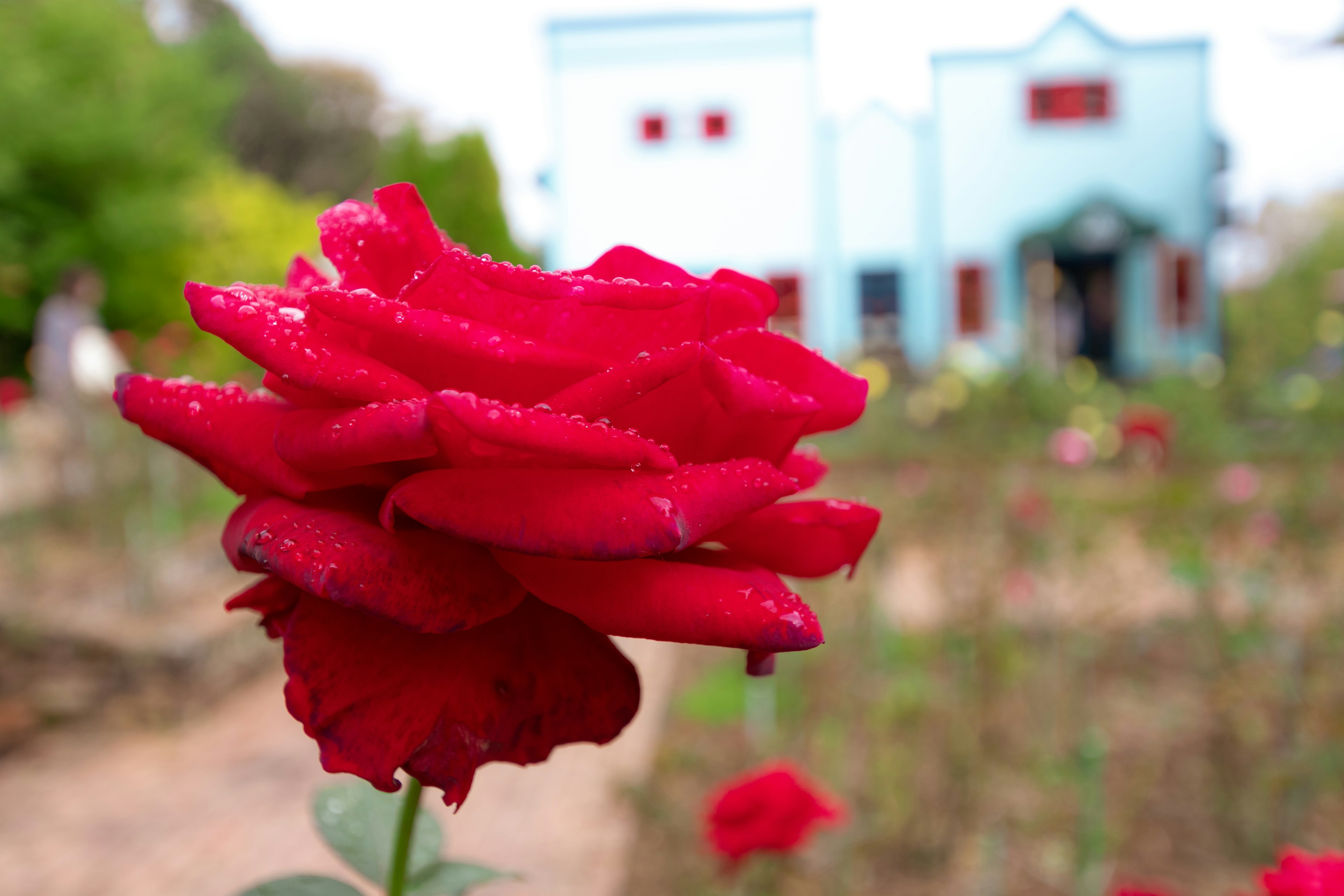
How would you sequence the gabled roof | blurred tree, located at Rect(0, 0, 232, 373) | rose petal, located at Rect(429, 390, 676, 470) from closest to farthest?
rose petal, located at Rect(429, 390, 676, 470) → the gabled roof → blurred tree, located at Rect(0, 0, 232, 373)

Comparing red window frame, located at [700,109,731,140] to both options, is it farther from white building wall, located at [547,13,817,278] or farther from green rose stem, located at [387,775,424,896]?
green rose stem, located at [387,775,424,896]

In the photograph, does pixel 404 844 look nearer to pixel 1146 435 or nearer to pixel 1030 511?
pixel 1030 511

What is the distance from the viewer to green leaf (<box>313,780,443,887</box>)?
390 millimetres

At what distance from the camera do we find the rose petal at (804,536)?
1.01 feet

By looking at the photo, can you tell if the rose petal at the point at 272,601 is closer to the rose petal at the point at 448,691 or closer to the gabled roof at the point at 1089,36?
the rose petal at the point at 448,691

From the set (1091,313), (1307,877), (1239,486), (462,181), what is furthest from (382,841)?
(462,181)

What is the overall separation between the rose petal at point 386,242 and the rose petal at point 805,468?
14 centimetres

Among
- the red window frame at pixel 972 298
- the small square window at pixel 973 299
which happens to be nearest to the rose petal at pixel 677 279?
the red window frame at pixel 972 298

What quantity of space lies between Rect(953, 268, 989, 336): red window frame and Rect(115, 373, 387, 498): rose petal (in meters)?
2.69

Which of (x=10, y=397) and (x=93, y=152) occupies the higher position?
(x=93, y=152)

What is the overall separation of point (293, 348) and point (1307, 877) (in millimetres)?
419

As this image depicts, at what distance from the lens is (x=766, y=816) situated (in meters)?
1.05

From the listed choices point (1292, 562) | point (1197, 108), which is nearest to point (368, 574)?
point (1197, 108)

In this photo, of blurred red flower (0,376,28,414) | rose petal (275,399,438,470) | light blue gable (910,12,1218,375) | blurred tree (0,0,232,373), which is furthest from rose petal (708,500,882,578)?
blurred tree (0,0,232,373)
